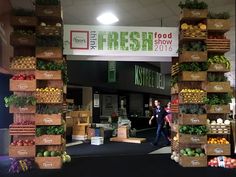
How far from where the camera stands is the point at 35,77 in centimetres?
689

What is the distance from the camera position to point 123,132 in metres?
12.7

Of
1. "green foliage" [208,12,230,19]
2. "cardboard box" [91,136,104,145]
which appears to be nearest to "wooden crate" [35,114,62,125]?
"green foliage" [208,12,230,19]

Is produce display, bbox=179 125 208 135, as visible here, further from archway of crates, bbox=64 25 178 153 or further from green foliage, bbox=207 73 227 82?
archway of crates, bbox=64 25 178 153

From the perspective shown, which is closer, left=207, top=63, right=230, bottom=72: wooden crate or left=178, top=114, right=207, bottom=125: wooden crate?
left=178, top=114, right=207, bottom=125: wooden crate

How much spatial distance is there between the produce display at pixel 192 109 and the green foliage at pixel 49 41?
3033 mm

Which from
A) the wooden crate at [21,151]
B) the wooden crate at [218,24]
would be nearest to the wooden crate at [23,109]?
the wooden crate at [21,151]

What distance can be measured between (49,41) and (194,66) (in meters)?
3.19

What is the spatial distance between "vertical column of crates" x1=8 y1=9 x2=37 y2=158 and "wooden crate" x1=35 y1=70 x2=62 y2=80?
0.13 m

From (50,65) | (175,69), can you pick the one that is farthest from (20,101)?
(175,69)

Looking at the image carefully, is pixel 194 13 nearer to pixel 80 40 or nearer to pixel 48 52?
pixel 80 40

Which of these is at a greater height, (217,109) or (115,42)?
(115,42)

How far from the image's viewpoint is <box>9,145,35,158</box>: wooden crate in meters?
6.73

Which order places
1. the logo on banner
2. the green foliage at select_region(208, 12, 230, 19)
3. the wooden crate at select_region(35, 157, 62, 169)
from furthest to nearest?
1. the logo on banner
2. the green foliage at select_region(208, 12, 230, 19)
3. the wooden crate at select_region(35, 157, 62, 169)

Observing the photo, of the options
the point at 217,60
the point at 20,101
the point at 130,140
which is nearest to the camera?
the point at 20,101
